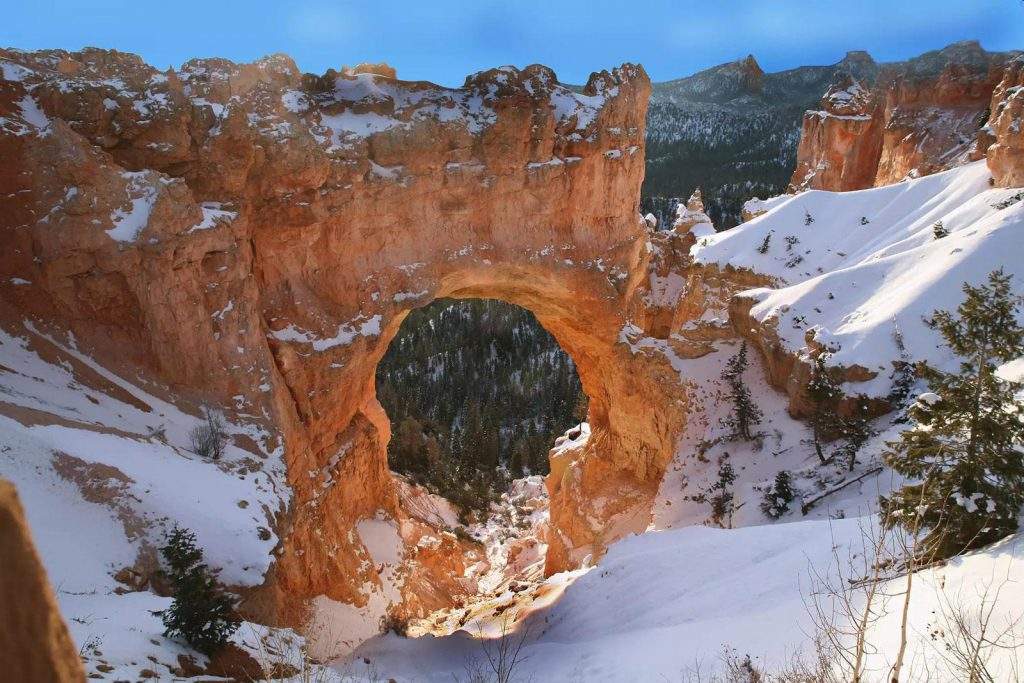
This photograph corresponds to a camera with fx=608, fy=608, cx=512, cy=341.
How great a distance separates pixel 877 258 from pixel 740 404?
845 cm

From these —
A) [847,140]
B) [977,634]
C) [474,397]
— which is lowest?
[977,634]

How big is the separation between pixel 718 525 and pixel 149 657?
53.0 ft

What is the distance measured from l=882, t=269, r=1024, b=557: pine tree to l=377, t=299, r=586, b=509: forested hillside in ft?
87.0

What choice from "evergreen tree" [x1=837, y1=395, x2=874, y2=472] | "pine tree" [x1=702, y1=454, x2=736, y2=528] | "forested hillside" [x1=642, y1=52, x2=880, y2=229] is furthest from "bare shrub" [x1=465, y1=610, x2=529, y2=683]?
"forested hillside" [x1=642, y1=52, x2=880, y2=229]

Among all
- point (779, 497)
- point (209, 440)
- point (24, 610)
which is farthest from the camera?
point (779, 497)

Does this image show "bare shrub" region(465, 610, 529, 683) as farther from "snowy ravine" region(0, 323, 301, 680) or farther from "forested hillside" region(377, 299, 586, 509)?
"forested hillside" region(377, 299, 586, 509)

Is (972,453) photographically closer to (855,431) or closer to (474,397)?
(855,431)

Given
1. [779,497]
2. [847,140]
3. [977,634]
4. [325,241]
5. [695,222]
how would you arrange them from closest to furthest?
1. [977,634]
2. [779,497]
3. [325,241]
4. [695,222]
5. [847,140]

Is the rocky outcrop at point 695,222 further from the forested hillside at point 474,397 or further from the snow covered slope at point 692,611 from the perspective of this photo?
the snow covered slope at point 692,611

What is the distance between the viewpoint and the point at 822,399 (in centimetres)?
1914

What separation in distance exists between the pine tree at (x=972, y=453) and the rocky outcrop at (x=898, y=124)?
33331 mm

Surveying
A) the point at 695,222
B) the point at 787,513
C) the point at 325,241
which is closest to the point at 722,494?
the point at 787,513

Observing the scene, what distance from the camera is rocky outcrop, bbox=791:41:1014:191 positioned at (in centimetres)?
4319

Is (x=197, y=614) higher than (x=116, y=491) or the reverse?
the reverse
